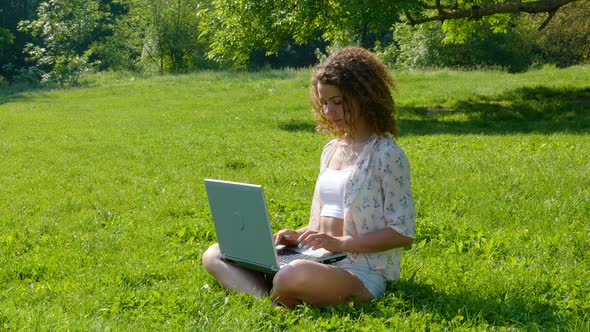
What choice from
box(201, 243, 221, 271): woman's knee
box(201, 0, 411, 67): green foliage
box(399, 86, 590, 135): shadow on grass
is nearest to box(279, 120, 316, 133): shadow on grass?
box(399, 86, 590, 135): shadow on grass

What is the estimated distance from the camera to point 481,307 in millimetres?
4809

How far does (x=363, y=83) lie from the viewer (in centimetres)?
488

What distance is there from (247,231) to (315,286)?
0.57 meters

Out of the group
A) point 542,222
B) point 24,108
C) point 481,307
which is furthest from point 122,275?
point 24,108

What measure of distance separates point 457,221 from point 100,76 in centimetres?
3866

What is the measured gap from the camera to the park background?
16.2 feet

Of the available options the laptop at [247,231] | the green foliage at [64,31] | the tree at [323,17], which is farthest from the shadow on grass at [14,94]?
the laptop at [247,231]

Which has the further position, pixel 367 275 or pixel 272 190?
pixel 272 190

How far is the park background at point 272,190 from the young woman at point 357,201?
150mm

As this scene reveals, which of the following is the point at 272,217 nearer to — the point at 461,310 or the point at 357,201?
the point at 357,201

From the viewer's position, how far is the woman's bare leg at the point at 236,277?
5211 mm

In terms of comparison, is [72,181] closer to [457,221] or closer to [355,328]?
[457,221]

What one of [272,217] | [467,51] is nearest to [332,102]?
[272,217]

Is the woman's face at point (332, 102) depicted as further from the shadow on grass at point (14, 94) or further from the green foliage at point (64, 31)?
the green foliage at point (64, 31)
